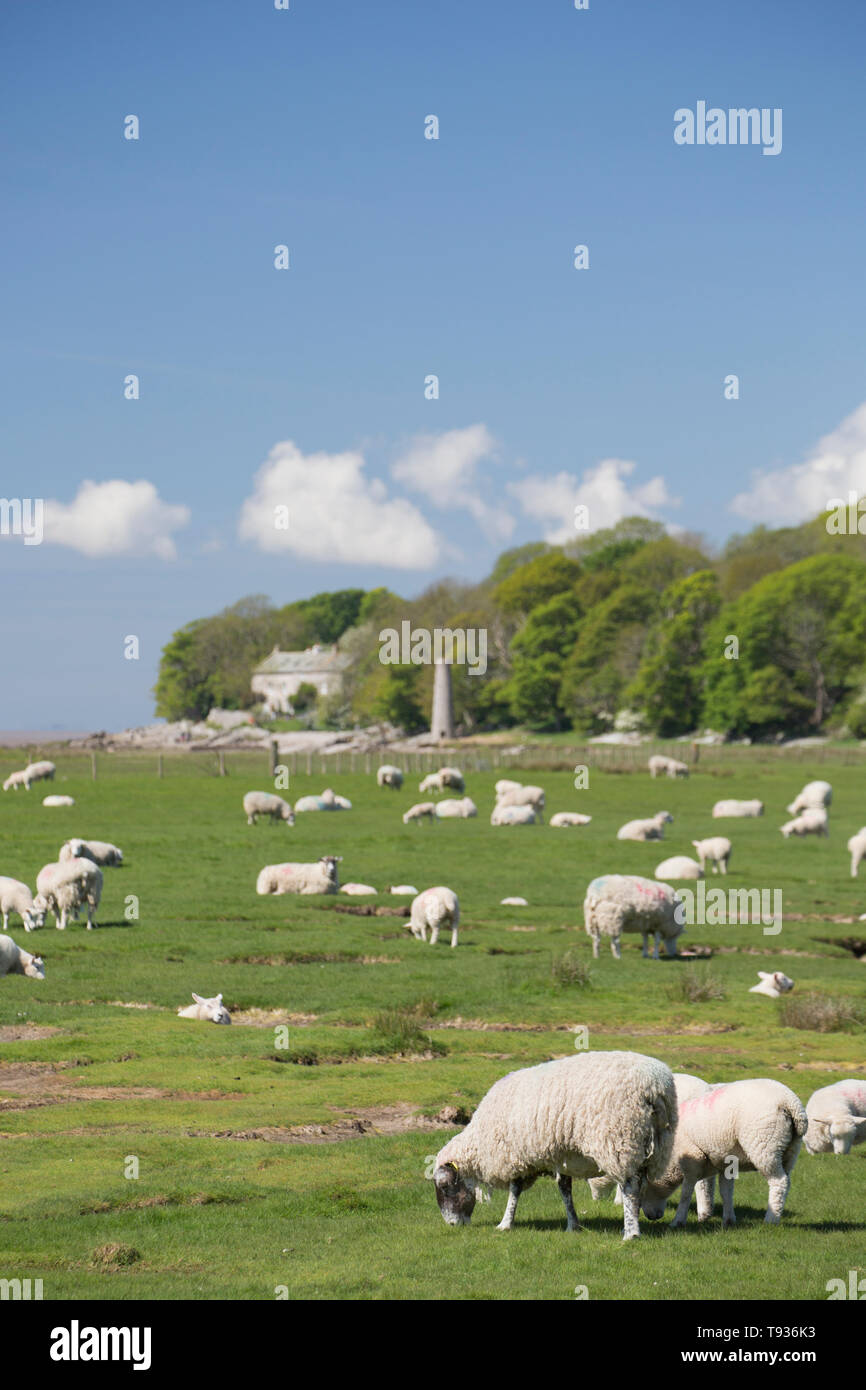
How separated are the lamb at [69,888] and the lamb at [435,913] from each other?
7056 millimetres

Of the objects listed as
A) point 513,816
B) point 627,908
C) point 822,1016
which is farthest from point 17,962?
point 513,816

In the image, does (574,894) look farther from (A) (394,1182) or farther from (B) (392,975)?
(A) (394,1182)

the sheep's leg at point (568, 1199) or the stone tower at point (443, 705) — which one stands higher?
the stone tower at point (443, 705)

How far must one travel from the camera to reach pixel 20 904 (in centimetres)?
2888

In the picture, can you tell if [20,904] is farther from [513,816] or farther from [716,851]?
[513,816]

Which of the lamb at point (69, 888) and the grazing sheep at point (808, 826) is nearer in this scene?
the lamb at point (69, 888)

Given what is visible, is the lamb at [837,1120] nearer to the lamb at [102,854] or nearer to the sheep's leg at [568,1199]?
the sheep's leg at [568,1199]

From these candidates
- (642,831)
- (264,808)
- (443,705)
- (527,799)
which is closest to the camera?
(642,831)

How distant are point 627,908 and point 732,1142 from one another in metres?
16.8

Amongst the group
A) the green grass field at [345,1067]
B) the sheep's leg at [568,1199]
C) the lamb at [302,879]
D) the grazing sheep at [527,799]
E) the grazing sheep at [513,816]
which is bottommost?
the green grass field at [345,1067]

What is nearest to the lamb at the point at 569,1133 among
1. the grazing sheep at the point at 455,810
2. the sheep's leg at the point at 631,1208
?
the sheep's leg at the point at 631,1208

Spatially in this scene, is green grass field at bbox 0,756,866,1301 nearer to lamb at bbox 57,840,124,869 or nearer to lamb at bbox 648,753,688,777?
lamb at bbox 57,840,124,869

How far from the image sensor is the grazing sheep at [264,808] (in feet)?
176

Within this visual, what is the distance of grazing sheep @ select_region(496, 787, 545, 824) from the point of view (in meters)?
60.0
